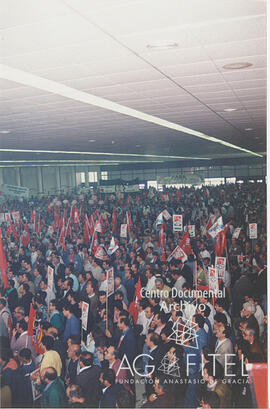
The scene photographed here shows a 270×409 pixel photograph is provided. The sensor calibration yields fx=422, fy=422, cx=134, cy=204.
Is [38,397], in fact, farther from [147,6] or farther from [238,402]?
[147,6]

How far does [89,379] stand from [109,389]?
1.22 feet

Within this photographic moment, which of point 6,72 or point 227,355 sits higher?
point 6,72

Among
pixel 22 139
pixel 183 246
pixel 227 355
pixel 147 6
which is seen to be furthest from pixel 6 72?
pixel 22 139

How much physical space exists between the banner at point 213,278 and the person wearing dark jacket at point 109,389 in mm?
2806

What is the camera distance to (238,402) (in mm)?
5449

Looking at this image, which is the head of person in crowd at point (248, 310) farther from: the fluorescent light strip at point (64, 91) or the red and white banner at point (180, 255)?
the fluorescent light strip at point (64, 91)

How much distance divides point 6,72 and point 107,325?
4308 mm

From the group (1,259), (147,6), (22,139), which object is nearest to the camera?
(147,6)

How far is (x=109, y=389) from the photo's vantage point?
5098 mm

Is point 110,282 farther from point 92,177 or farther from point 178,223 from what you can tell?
point 92,177

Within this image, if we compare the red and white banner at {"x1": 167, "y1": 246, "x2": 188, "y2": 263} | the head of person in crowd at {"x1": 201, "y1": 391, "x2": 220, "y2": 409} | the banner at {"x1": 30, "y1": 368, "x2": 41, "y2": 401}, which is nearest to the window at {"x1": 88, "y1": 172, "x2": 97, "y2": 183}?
the red and white banner at {"x1": 167, "y1": 246, "x2": 188, "y2": 263}

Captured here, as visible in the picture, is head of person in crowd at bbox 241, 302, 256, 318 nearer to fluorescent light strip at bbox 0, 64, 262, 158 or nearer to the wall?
fluorescent light strip at bbox 0, 64, 262, 158

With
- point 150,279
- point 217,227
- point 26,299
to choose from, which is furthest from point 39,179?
point 26,299

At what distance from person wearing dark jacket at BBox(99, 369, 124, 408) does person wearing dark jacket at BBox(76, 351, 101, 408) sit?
0.14 metres
